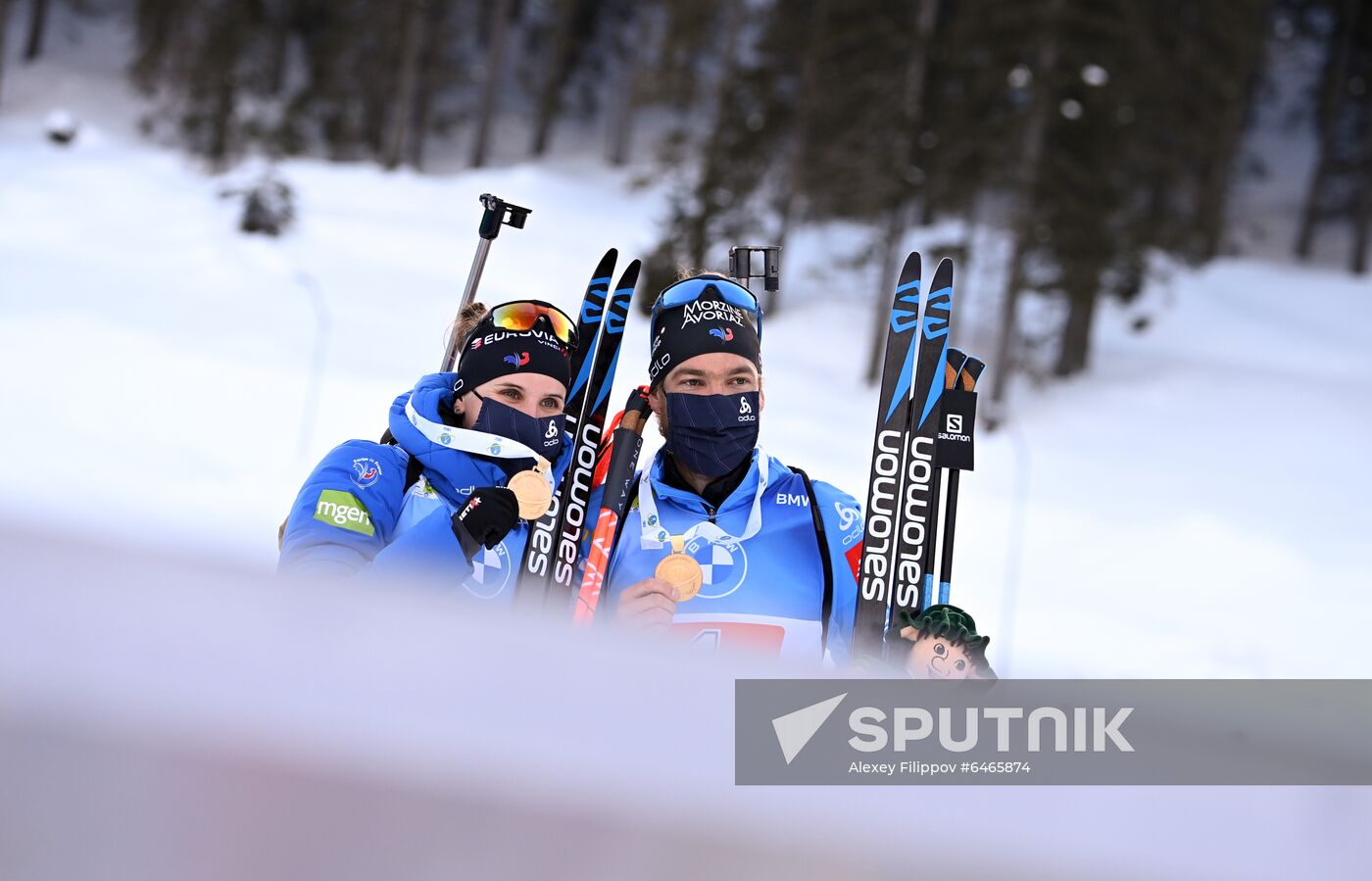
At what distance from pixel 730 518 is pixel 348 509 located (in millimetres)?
1034

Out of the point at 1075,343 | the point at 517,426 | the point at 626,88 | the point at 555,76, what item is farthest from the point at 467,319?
the point at 626,88

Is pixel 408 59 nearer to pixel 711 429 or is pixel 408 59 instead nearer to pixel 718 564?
pixel 711 429

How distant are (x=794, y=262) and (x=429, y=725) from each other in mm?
28929

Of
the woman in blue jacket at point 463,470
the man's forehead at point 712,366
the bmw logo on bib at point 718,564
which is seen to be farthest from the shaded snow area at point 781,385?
the bmw logo on bib at point 718,564

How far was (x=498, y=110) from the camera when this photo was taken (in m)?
41.6

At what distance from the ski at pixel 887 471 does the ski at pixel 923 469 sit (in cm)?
3

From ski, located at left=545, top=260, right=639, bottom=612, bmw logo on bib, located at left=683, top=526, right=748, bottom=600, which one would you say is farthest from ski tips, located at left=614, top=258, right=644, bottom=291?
bmw logo on bib, located at left=683, top=526, right=748, bottom=600

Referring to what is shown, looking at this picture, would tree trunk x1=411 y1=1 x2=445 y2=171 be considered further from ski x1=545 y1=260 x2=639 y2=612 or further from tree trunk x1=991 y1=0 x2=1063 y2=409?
ski x1=545 y1=260 x2=639 y2=612

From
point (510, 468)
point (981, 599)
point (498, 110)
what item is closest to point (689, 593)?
point (510, 468)

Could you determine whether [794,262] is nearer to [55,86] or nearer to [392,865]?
[55,86]

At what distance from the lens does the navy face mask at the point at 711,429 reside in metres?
3.31

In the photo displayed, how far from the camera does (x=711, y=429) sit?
3305mm

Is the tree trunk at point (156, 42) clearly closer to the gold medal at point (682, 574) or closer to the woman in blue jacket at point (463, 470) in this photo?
the woman in blue jacket at point (463, 470)

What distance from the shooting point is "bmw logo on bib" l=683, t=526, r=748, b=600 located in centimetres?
324
